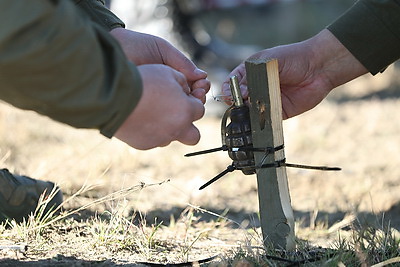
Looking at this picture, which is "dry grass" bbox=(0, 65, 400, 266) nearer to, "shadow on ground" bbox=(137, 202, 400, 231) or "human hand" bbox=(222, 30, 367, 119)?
"shadow on ground" bbox=(137, 202, 400, 231)

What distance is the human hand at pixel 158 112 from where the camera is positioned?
1833 mm

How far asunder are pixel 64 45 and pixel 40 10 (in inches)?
3.9

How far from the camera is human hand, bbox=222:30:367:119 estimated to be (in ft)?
8.68

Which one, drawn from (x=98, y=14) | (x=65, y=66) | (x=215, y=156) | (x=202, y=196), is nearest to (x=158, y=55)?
(x=98, y=14)

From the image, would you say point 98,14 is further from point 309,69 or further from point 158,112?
point 158,112

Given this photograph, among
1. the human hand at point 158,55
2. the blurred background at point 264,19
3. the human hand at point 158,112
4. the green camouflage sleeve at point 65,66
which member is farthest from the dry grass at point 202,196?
the blurred background at point 264,19

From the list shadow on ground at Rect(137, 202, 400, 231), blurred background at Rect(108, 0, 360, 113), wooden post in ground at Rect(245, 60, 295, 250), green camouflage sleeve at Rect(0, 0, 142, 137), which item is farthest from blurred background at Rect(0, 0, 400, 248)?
blurred background at Rect(108, 0, 360, 113)

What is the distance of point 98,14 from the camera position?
9.03ft

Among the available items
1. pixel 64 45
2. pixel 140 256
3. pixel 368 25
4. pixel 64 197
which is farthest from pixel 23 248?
pixel 368 25

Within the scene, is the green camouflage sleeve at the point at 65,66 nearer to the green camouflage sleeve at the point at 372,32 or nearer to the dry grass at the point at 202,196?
the dry grass at the point at 202,196

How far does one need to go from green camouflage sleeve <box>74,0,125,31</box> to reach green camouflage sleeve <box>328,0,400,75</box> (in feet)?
2.83

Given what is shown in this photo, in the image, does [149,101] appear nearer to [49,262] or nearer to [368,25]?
[49,262]

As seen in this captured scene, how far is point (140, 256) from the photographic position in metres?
2.47

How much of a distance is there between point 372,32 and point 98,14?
1.06 metres
